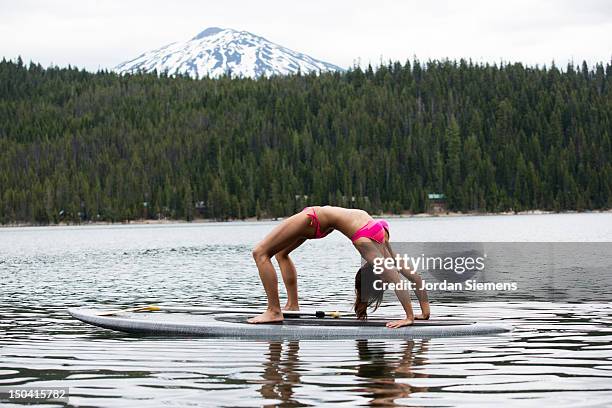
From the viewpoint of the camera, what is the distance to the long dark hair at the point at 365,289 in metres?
20.2

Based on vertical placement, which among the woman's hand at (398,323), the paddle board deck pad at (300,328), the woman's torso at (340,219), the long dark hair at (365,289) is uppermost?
the woman's torso at (340,219)

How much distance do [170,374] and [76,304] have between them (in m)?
16.8

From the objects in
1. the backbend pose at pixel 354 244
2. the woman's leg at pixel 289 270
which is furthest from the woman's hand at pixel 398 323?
the woman's leg at pixel 289 270

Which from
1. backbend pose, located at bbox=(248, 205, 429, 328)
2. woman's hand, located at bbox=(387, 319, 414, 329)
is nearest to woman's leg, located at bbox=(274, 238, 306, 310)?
backbend pose, located at bbox=(248, 205, 429, 328)

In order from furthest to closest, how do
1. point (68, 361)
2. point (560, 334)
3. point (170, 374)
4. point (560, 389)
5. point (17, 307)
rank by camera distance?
point (17, 307), point (560, 334), point (68, 361), point (170, 374), point (560, 389)

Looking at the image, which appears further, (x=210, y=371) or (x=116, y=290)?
(x=116, y=290)

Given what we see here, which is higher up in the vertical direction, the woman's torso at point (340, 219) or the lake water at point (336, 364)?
the woman's torso at point (340, 219)

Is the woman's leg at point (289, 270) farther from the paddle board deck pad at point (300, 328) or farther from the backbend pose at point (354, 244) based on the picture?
the paddle board deck pad at point (300, 328)

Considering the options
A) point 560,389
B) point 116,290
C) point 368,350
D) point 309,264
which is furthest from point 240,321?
point 309,264

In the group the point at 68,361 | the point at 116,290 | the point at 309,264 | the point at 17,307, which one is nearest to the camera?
the point at 68,361

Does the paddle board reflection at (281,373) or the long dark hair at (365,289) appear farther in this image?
the long dark hair at (365,289)

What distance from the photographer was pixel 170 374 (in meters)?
16.0

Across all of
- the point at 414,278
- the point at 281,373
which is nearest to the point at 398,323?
the point at 414,278

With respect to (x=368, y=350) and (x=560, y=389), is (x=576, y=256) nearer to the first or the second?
(x=368, y=350)
